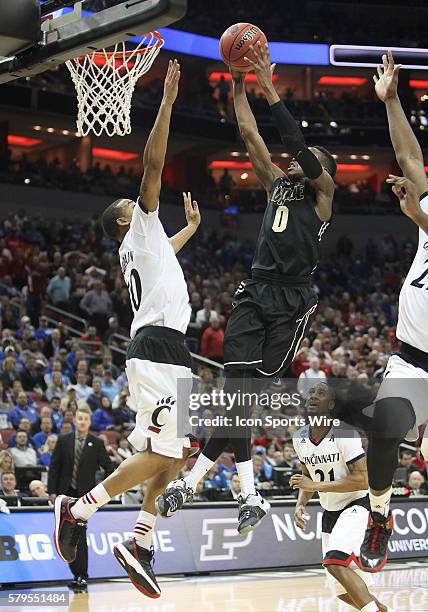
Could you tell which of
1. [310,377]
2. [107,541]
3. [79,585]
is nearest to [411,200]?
[79,585]

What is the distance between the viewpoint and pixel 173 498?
611 cm

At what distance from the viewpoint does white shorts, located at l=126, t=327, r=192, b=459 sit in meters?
6.25

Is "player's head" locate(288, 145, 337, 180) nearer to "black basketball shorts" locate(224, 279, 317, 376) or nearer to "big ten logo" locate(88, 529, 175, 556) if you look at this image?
"black basketball shorts" locate(224, 279, 317, 376)

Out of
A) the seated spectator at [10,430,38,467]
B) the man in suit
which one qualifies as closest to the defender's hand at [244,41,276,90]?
the man in suit

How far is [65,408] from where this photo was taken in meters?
14.1

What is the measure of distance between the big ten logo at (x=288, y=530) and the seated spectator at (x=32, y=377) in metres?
4.56

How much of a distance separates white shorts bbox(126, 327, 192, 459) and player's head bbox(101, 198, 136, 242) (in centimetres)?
81

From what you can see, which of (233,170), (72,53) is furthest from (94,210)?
(72,53)

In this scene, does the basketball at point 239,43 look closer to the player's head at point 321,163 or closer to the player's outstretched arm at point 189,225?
the player's head at point 321,163

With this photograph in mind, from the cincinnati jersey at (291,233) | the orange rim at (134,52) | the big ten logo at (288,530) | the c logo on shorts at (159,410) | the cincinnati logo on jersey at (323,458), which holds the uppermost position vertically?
the orange rim at (134,52)

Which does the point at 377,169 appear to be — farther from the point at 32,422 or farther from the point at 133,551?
the point at 133,551

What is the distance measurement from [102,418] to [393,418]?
9640 millimetres

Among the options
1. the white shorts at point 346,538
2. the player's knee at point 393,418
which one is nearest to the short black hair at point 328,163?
the player's knee at point 393,418

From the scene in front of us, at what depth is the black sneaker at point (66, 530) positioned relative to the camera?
Result: 6.33 meters
